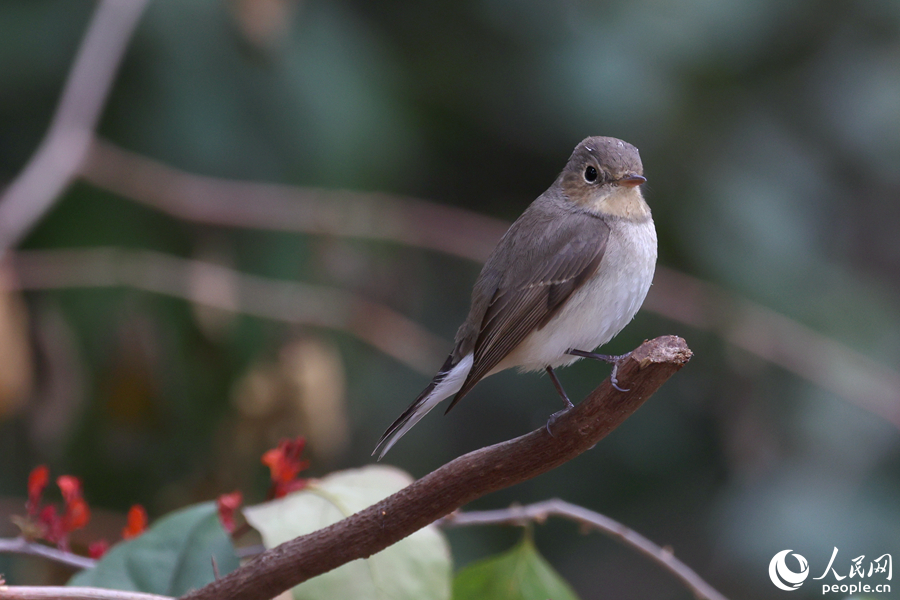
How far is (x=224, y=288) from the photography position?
3.91 metres

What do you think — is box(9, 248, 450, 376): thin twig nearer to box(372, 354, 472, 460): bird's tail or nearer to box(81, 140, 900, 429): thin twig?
box(81, 140, 900, 429): thin twig

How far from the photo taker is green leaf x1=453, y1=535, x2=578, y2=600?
2229 millimetres

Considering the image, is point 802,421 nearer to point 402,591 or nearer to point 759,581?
point 759,581

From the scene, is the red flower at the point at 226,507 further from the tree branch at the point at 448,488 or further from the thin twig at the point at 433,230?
the thin twig at the point at 433,230

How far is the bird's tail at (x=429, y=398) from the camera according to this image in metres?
2.31

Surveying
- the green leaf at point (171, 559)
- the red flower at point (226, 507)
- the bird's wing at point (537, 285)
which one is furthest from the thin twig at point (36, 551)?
the bird's wing at point (537, 285)

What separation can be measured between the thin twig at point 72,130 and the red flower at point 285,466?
58.0 inches

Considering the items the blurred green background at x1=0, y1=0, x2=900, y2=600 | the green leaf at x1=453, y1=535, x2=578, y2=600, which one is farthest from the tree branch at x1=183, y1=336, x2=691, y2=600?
the blurred green background at x1=0, y1=0, x2=900, y2=600

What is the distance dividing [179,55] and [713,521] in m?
3.57

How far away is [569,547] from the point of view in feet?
15.5

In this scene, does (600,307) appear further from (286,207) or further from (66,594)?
(286,207)

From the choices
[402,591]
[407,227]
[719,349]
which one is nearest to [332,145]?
[407,227]

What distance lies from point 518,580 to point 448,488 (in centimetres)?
64

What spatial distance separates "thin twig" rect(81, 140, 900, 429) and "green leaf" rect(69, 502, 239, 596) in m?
2.04
